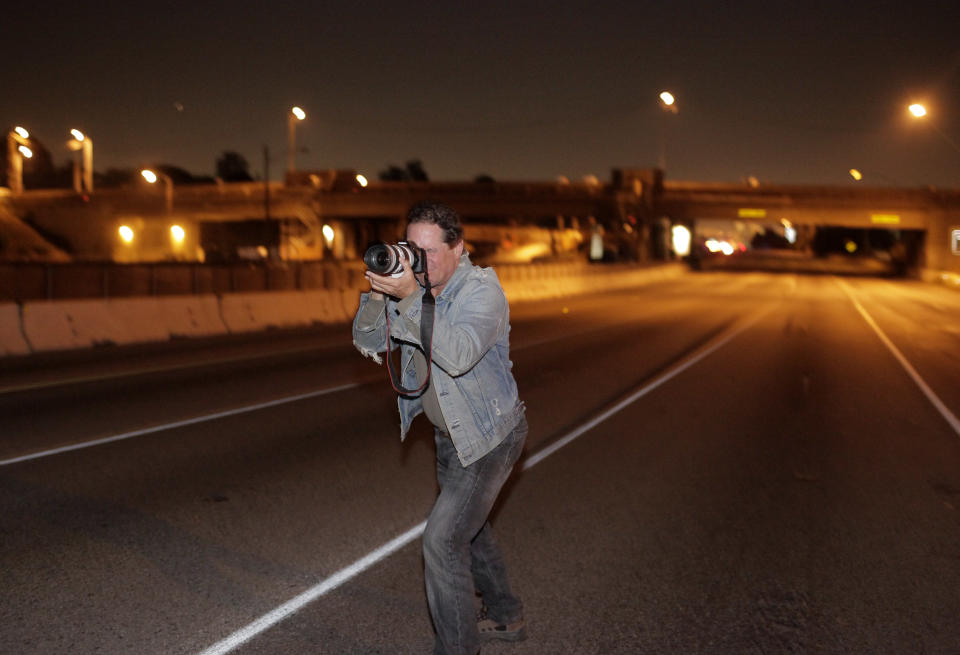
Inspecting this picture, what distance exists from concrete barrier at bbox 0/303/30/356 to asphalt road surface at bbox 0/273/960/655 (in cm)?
120

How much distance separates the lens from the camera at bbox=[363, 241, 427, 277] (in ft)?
11.2

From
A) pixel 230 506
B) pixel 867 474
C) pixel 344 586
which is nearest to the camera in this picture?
pixel 344 586

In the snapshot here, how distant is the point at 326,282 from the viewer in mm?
24938

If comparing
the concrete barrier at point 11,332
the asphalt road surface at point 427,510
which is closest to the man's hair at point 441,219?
the asphalt road surface at point 427,510

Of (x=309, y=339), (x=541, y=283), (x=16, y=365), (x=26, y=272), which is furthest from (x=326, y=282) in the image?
(x=541, y=283)

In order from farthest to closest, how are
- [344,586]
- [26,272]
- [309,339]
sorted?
1. [309,339]
2. [26,272]
3. [344,586]

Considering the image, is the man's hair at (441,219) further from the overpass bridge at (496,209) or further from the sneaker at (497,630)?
the overpass bridge at (496,209)

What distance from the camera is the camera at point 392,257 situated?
3.43 m

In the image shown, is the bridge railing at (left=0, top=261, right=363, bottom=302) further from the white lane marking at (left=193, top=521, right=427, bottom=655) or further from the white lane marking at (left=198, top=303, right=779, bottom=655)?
the white lane marking at (left=193, top=521, right=427, bottom=655)

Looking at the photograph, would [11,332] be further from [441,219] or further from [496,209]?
[496,209]

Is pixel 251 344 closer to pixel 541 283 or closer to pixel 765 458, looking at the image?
pixel 765 458

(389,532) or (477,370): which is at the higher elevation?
(477,370)

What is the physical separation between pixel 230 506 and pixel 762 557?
12.5 feet

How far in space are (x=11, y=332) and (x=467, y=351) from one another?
1461 centimetres
